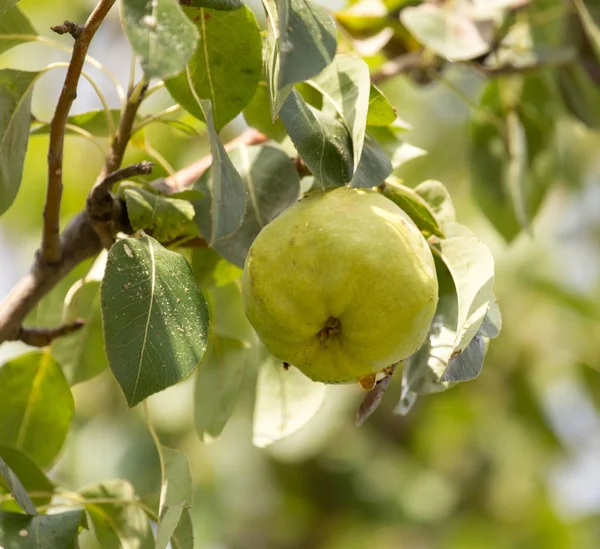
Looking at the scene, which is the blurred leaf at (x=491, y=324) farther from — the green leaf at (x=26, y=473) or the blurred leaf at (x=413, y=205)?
the green leaf at (x=26, y=473)

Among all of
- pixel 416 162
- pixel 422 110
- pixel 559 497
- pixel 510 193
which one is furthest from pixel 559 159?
pixel 559 497

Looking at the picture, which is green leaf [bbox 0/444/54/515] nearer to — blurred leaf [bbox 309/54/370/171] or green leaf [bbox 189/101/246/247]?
green leaf [bbox 189/101/246/247]

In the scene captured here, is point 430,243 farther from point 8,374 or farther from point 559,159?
point 559,159

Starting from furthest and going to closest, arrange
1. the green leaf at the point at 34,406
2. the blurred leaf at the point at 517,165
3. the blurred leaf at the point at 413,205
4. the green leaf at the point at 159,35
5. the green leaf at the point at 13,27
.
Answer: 1. the blurred leaf at the point at 517,165
2. the green leaf at the point at 34,406
3. the green leaf at the point at 13,27
4. the blurred leaf at the point at 413,205
5. the green leaf at the point at 159,35

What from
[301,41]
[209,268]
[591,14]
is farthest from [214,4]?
[591,14]

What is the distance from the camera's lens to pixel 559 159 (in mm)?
1794

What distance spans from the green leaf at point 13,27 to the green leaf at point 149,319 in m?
0.40

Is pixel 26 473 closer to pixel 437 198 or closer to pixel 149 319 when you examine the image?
pixel 149 319

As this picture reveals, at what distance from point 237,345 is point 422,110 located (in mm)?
2389

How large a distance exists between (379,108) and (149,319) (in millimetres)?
351

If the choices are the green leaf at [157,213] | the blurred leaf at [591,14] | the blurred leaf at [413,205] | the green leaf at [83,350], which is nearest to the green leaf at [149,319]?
the green leaf at [157,213]

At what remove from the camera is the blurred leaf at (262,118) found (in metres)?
1.09

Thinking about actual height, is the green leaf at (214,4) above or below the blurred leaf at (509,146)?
above

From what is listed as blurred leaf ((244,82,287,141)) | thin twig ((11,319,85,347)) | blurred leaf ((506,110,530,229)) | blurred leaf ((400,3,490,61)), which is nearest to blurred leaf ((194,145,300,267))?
blurred leaf ((244,82,287,141))
